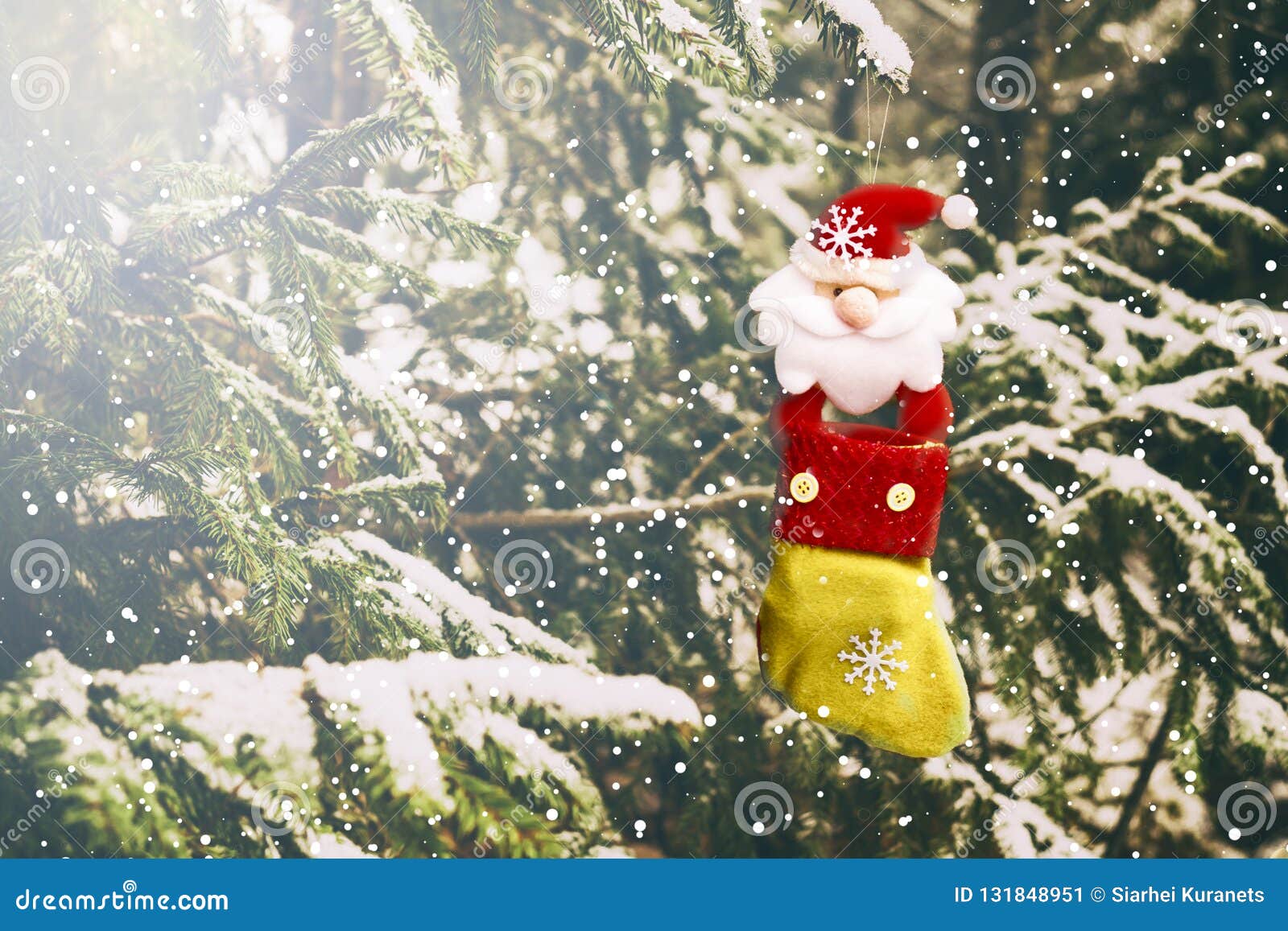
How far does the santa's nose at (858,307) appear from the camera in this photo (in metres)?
1.70

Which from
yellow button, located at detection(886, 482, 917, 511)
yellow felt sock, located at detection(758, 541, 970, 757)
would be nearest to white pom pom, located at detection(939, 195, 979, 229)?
yellow button, located at detection(886, 482, 917, 511)

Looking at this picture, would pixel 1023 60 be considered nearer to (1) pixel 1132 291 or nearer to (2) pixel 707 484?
(1) pixel 1132 291

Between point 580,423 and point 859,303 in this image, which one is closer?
point 859,303

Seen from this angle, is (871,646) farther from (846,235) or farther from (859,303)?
(846,235)

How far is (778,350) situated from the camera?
1769mm

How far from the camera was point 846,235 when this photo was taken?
5.66 feet

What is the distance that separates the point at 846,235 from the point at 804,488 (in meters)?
0.41

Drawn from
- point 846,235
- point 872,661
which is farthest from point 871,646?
point 846,235

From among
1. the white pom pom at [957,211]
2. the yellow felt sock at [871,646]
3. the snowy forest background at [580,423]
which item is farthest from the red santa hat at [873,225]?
the yellow felt sock at [871,646]

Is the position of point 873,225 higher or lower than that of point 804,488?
higher

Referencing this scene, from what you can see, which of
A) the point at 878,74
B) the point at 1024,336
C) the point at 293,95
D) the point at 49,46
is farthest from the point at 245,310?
the point at 1024,336

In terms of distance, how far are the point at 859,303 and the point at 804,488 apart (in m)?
0.31

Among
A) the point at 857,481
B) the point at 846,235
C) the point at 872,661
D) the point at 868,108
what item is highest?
the point at 868,108

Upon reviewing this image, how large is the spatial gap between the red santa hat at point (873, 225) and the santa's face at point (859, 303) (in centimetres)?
1
